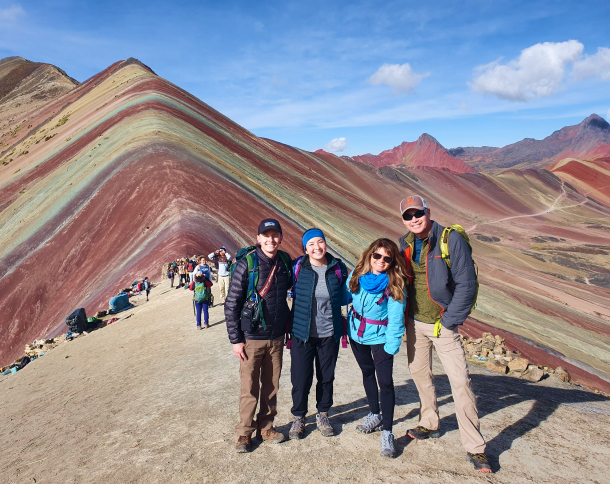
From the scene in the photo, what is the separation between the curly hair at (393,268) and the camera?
Answer: 358 centimetres

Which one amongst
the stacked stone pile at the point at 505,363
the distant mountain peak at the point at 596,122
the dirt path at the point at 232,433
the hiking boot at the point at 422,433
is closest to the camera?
the dirt path at the point at 232,433

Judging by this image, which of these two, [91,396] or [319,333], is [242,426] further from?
A: [91,396]

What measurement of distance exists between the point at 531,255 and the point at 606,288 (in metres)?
10.9

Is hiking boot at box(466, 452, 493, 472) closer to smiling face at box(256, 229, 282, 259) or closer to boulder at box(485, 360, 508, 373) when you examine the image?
smiling face at box(256, 229, 282, 259)

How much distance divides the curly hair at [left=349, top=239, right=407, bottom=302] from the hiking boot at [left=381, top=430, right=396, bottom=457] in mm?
1208

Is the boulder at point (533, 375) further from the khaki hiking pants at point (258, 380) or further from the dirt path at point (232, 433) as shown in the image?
the khaki hiking pants at point (258, 380)

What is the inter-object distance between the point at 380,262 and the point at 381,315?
488mm

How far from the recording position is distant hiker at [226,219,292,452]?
3.64 m

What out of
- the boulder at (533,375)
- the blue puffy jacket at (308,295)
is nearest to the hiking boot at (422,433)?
the blue puffy jacket at (308,295)

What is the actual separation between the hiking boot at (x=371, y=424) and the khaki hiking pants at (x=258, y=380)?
87 centimetres

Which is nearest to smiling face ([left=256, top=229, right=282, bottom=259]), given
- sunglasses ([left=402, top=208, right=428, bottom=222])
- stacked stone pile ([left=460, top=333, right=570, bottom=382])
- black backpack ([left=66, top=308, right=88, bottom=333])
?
sunglasses ([left=402, top=208, right=428, bottom=222])

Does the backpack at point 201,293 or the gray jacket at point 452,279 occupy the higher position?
the gray jacket at point 452,279

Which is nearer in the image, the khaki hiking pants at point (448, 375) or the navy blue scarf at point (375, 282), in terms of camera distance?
the khaki hiking pants at point (448, 375)

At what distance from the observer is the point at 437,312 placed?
367cm
